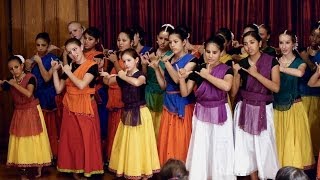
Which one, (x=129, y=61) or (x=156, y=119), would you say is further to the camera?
(x=156, y=119)

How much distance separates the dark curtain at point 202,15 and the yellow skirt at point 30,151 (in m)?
1.39

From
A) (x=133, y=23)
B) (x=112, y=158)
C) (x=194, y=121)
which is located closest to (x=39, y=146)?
(x=112, y=158)

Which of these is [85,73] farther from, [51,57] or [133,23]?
[133,23]

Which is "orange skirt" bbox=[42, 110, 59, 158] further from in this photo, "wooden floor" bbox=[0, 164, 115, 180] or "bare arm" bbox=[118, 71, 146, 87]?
"bare arm" bbox=[118, 71, 146, 87]

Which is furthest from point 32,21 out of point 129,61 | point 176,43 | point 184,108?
point 184,108

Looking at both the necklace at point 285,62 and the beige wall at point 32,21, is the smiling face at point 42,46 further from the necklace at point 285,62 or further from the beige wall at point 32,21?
the necklace at point 285,62

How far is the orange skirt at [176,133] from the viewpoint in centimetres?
441

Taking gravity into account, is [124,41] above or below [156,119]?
above

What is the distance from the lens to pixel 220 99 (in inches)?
167

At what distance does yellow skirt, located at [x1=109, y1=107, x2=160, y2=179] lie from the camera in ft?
14.3

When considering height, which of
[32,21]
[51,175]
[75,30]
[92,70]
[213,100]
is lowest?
[51,175]

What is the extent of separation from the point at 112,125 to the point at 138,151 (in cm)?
67

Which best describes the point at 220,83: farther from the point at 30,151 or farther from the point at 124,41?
the point at 30,151

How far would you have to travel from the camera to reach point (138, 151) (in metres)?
4.36
